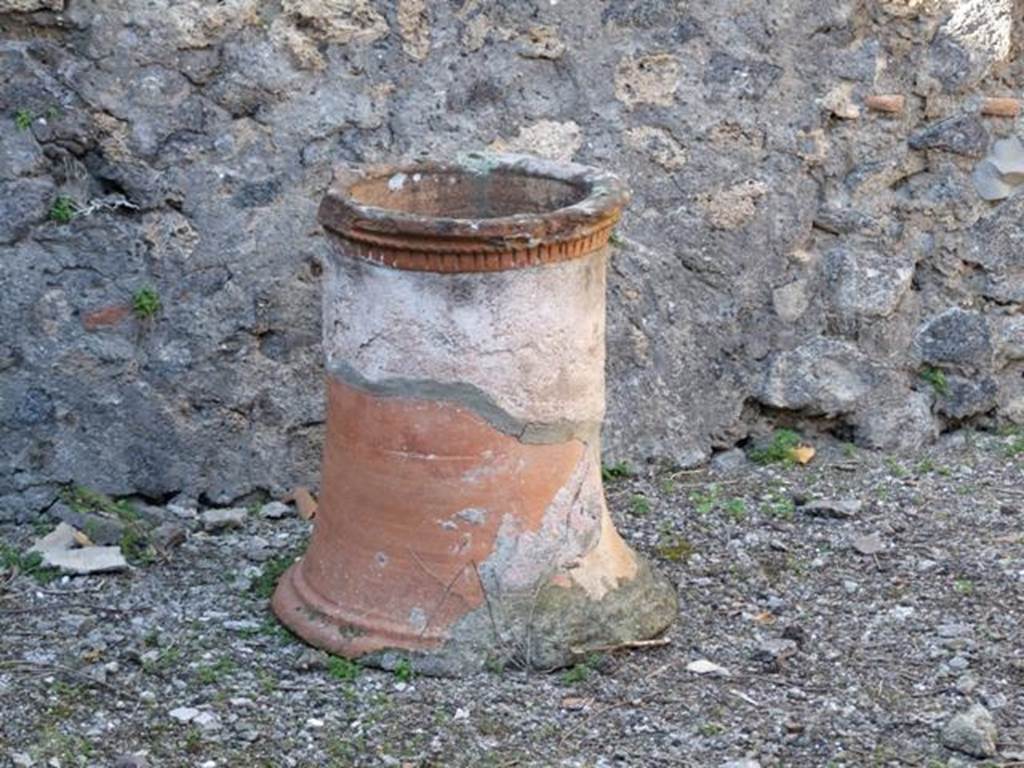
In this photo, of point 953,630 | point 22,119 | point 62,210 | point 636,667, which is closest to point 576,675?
point 636,667

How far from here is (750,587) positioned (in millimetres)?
4543

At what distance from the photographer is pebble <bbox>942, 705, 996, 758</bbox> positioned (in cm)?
374

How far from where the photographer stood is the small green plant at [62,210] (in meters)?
4.65

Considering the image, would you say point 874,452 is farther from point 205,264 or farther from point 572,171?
point 205,264

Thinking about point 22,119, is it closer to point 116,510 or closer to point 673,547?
point 116,510

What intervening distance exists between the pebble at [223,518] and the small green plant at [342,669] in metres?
0.84

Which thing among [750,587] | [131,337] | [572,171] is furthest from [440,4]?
[750,587]

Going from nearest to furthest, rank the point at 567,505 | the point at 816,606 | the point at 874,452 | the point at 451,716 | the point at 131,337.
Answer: the point at 451,716 < the point at 567,505 < the point at 816,606 < the point at 131,337 < the point at 874,452

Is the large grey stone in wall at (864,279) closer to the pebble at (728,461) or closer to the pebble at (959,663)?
the pebble at (728,461)

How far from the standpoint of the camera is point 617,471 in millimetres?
5250

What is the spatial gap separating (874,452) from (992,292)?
22.4 inches

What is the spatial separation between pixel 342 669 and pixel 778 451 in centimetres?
Result: 175

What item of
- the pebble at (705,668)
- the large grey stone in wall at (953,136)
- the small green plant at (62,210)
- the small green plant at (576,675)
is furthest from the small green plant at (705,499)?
the small green plant at (62,210)

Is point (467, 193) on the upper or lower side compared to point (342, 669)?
upper
